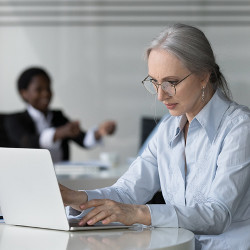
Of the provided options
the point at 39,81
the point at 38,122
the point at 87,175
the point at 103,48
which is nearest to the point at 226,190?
the point at 87,175

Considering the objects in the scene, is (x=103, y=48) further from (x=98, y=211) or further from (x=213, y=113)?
(x=98, y=211)

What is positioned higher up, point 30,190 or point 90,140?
point 30,190

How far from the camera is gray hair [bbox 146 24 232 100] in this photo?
7.64ft

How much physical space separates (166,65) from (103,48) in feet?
16.9

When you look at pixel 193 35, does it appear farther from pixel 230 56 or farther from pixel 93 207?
pixel 230 56

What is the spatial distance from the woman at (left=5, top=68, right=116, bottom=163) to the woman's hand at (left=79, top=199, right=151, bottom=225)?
4058 millimetres

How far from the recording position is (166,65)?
7.60 ft

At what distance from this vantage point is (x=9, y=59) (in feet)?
24.4

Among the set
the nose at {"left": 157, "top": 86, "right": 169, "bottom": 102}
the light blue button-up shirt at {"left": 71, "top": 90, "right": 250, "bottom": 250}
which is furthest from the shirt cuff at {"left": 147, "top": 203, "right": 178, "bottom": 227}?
the nose at {"left": 157, "top": 86, "right": 169, "bottom": 102}

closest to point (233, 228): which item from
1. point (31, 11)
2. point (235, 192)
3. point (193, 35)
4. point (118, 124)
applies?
point (235, 192)

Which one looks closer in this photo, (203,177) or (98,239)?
(98,239)

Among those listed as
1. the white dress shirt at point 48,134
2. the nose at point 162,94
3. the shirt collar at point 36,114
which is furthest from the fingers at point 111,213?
the shirt collar at point 36,114

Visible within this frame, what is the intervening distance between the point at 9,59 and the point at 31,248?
5708 mm

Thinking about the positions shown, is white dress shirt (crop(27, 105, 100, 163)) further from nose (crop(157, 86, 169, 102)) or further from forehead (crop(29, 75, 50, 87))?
nose (crop(157, 86, 169, 102))
